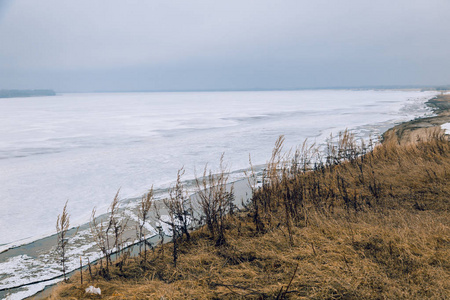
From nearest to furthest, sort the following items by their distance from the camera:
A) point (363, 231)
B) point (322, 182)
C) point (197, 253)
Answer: point (363, 231) → point (197, 253) → point (322, 182)

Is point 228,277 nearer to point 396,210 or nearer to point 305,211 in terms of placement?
point 305,211

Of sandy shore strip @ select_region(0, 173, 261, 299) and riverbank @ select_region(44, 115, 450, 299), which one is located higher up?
riverbank @ select_region(44, 115, 450, 299)

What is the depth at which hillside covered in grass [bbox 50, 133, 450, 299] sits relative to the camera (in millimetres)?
3068

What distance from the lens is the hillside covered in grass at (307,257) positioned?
10.1ft

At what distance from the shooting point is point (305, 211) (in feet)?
16.5

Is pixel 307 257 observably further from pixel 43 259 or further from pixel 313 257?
pixel 43 259

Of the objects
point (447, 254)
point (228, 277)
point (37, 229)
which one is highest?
point (447, 254)

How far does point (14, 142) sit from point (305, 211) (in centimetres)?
1561

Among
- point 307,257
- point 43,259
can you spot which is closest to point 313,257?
point 307,257

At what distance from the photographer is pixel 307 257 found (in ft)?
12.0

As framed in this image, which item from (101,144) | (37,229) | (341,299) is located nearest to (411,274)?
(341,299)

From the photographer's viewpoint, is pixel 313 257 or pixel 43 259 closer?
pixel 313 257

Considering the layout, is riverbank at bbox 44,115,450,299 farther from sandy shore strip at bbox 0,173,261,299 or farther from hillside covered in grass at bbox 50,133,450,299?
sandy shore strip at bbox 0,173,261,299

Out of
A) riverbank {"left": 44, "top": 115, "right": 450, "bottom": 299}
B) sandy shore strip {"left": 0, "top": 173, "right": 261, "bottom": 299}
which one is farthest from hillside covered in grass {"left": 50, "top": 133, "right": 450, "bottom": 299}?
sandy shore strip {"left": 0, "top": 173, "right": 261, "bottom": 299}
